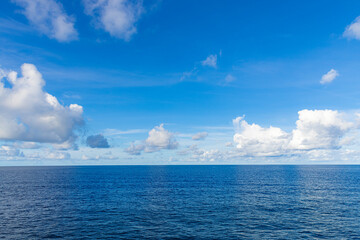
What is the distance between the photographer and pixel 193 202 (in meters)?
84.1

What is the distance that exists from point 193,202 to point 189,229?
95.9 feet

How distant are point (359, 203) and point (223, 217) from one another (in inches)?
2052

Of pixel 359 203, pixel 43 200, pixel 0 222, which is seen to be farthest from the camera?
pixel 43 200

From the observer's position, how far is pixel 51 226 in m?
57.3

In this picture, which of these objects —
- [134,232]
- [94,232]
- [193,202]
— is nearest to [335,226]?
[193,202]

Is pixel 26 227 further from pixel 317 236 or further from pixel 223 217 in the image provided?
pixel 317 236

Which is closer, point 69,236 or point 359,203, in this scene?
point 69,236

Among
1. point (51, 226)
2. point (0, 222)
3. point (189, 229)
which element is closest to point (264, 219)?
point (189, 229)

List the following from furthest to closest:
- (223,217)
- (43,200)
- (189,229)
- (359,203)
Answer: (43,200) → (359,203) → (223,217) → (189,229)

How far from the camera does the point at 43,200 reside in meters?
87.8

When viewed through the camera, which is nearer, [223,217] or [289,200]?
[223,217]

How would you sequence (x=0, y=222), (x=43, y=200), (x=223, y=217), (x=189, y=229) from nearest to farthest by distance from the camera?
1. (x=189, y=229)
2. (x=0, y=222)
3. (x=223, y=217)
4. (x=43, y=200)

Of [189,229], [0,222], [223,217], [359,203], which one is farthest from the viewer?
[359,203]

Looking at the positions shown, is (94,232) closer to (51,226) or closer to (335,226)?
(51,226)
